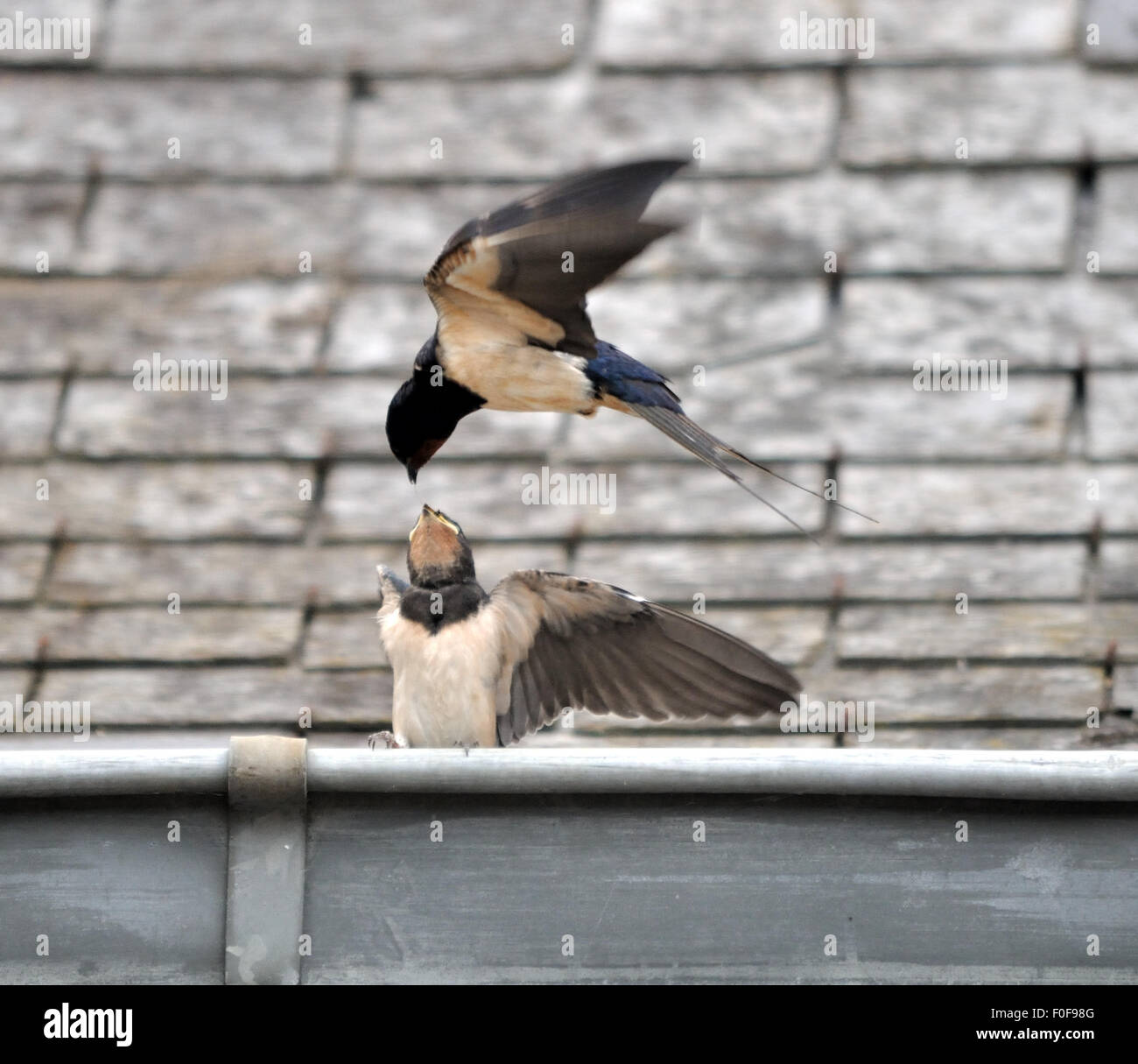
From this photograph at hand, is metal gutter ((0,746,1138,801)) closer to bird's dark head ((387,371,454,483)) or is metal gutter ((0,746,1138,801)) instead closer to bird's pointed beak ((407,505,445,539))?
bird's pointed beak ((407,505,445,539))

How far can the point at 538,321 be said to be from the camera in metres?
2.95

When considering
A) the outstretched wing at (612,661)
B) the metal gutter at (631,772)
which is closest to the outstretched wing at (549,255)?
the outstretched wing at (612,661)

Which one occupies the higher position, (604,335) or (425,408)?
(604,335)

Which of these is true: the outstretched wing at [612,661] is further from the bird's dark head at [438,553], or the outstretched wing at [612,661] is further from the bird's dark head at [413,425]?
the bird's dark head at [413,425]

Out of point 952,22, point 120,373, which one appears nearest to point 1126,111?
point 952,22

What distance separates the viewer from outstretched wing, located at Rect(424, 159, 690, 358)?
8.48ft

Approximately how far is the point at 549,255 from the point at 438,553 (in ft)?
1.92

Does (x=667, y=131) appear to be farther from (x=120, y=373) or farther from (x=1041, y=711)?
(x=1041, y=711)

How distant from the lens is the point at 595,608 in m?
3.04

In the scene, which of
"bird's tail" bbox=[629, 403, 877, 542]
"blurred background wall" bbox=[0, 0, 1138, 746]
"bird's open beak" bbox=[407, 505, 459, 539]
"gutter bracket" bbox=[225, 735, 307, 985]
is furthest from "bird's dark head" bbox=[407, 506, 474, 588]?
"gutter bracket" bbox=[225, 735, 307, 985]

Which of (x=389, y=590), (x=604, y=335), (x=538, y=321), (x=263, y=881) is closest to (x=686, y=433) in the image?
(x=538, y=321)

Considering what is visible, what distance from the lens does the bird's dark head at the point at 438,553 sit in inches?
120

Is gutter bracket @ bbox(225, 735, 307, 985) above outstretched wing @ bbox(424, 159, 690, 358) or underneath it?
underneath

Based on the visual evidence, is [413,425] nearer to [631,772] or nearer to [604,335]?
[604,335]
